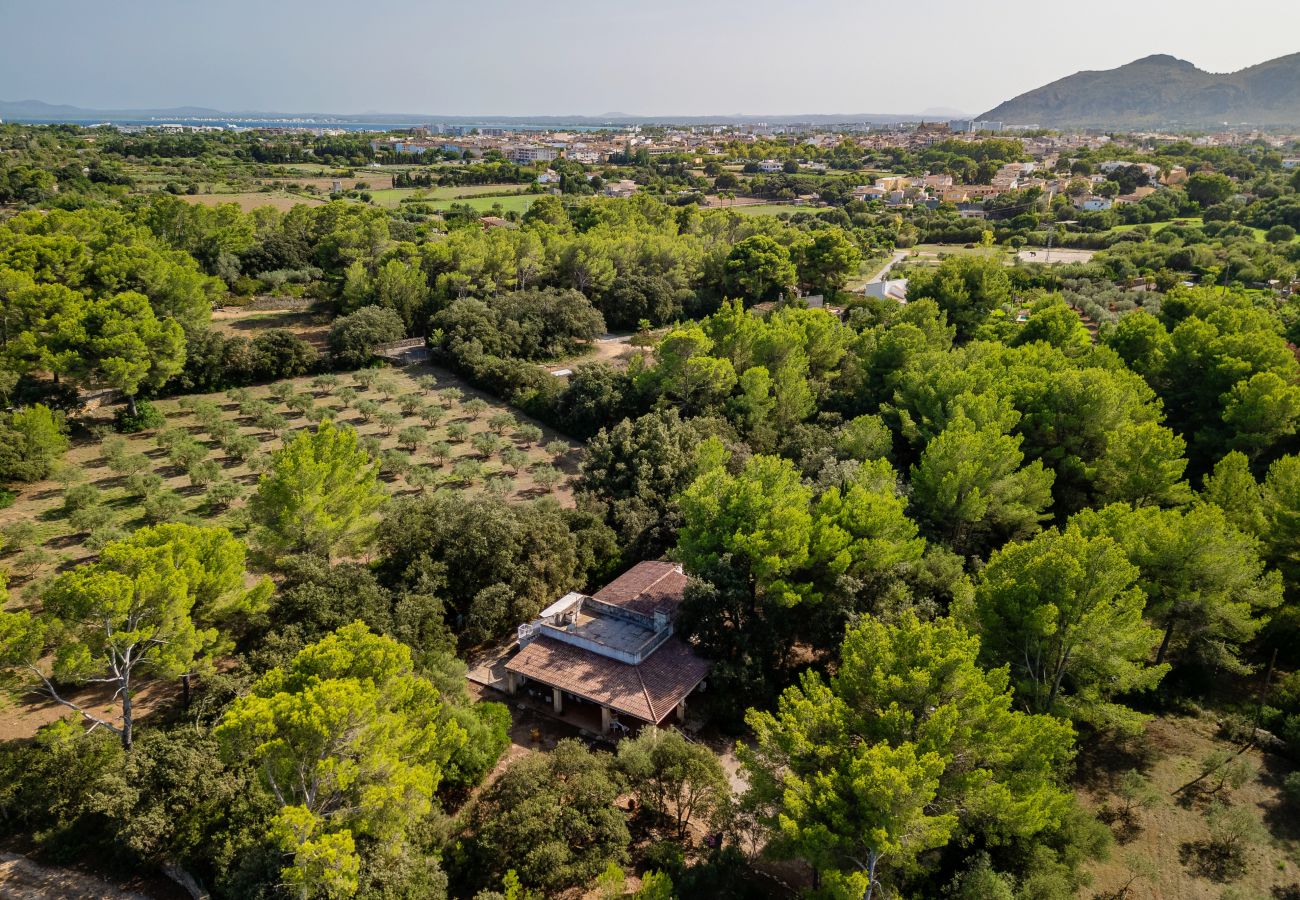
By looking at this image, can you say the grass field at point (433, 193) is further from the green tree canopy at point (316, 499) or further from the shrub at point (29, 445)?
the green tree canopy at point (316, 499)

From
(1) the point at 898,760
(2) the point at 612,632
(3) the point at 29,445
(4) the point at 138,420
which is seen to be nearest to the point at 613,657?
(2) the point at 612,632

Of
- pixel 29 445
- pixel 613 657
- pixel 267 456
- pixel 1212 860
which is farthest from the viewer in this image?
pixel 267 456

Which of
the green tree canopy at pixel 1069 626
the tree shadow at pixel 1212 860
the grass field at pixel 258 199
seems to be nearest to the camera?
the tree shadow at pixel 1212 860

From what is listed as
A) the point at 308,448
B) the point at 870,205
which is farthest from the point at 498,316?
the point at 870,205

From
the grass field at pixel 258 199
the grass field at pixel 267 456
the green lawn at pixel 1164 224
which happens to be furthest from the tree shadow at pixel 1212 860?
the grass field at pixel 258 199

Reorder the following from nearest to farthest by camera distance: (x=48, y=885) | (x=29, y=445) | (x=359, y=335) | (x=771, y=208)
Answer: (x=48, y=885)
(x=29, y=445)
(x=359, y=335)
(x=771, y=208)

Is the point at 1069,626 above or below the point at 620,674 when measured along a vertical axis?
above

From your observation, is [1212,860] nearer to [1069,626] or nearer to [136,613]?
[1069,626]
